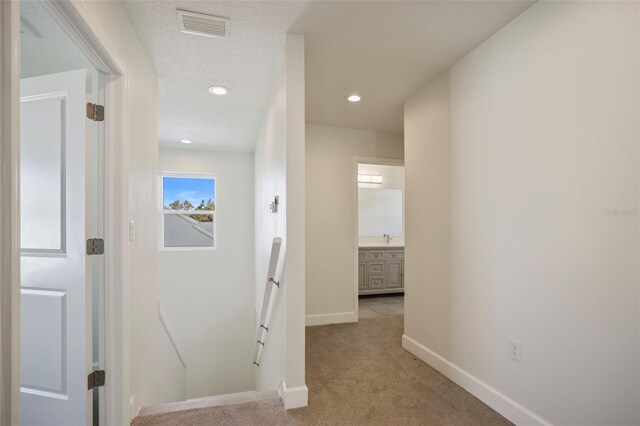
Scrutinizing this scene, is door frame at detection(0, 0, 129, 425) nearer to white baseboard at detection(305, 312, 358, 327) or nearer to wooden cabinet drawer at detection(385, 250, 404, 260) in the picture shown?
white baseboard at detection(305, 312, 358, 327)

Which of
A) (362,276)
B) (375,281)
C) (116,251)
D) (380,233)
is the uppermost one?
(116,251)

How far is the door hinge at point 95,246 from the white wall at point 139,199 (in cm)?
15

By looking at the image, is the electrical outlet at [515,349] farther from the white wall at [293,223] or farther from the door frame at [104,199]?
the door frame at [104,199]

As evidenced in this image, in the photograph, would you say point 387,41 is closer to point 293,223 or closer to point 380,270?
point 293,223

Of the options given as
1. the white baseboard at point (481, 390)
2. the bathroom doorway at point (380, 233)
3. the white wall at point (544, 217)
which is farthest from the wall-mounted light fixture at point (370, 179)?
the white baseboard at point (481, 390)

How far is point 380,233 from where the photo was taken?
234 inches

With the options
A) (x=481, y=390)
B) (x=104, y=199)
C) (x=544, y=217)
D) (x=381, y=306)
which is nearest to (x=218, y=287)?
(x=381, y=306)

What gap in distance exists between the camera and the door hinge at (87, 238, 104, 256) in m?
1.55

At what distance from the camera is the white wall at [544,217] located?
Result: 1307 mm

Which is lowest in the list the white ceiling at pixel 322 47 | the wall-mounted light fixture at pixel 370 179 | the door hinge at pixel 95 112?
the door hinge at pixel 95 112

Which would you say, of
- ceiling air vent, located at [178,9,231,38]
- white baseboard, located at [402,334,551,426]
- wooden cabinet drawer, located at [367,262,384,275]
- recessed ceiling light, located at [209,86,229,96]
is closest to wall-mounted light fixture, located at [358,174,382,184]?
wooden cabinet drawer, located at [367,262,384,275]

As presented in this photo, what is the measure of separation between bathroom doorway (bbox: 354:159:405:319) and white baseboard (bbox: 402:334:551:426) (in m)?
2.42

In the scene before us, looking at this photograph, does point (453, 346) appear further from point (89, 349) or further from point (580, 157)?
point (89, 349)

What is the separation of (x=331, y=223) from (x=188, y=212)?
260 cm
